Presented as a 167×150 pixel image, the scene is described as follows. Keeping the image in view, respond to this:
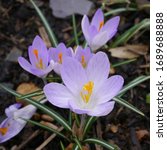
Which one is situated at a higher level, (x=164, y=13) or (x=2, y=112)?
(x=164, y=13)

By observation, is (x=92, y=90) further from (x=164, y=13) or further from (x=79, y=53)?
(x=164, y=13)

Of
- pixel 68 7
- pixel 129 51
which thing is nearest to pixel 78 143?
pixel 129 51

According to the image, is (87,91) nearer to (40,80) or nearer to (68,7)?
(40,80)

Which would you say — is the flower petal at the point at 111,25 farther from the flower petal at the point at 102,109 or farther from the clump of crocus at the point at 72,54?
the flower petal at the point at 102,109

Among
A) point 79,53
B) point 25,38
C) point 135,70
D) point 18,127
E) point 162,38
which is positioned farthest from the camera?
point 25,38

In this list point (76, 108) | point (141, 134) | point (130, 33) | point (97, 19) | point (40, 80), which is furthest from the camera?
point (130, 33)

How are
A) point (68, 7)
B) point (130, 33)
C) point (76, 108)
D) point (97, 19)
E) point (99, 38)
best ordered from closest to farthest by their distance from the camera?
point (76, 108) → point (99, 38) → point (97, 19) → point (130, 33) → point (68, 7)

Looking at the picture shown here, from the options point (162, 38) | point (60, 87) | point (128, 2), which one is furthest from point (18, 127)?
point (128, 2)

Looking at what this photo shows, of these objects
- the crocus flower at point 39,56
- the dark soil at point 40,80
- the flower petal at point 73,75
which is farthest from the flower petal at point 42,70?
the dark soil at point 40,80
